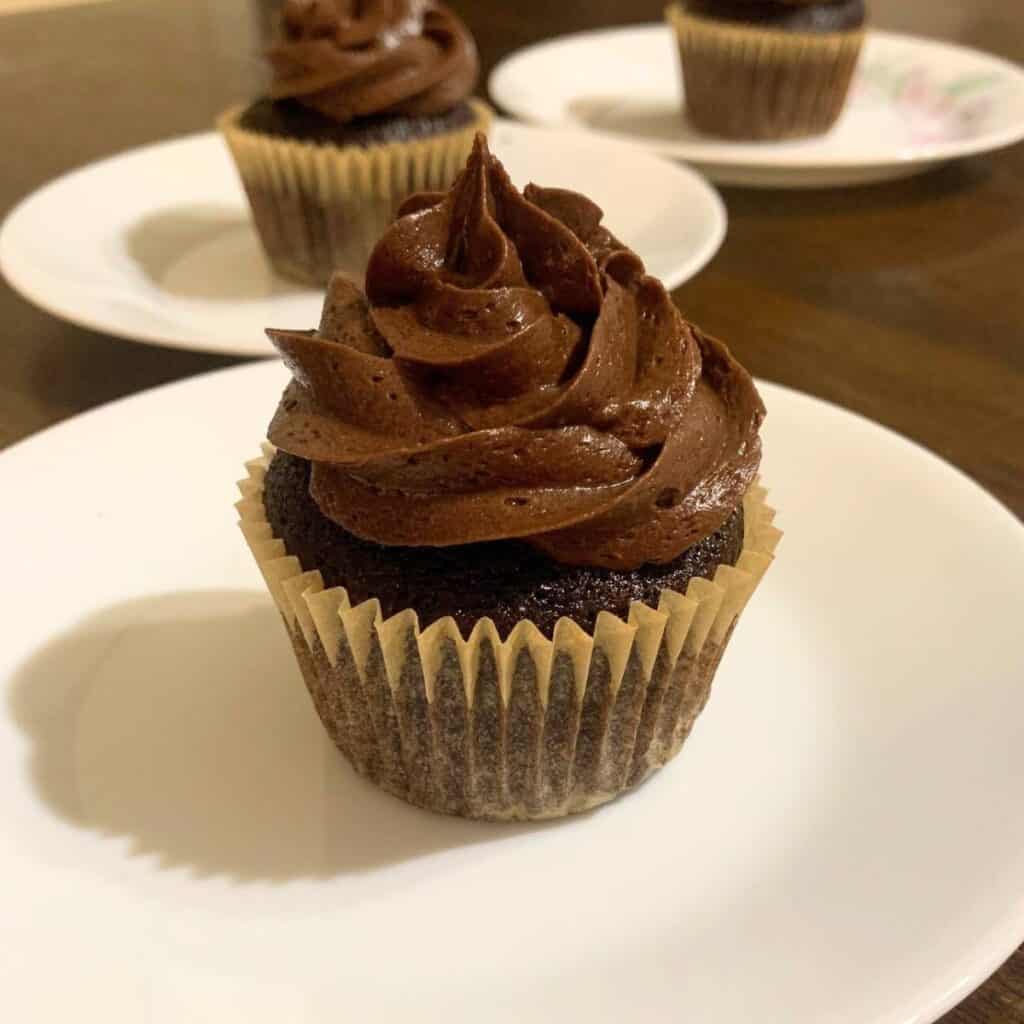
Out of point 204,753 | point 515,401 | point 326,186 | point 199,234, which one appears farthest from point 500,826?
point 199,234

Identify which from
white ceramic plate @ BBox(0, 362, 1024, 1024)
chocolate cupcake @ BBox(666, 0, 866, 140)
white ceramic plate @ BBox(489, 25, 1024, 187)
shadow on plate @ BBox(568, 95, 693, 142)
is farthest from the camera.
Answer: shadow on plate @ BBox(568, 95, 693, 142)

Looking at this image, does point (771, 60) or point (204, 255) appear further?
point (771, 60)

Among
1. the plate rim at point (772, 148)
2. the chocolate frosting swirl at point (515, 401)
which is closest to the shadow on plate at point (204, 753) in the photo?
the chocolate frosting swirl at point (515, 401)

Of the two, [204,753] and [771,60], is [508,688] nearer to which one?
[204,753]

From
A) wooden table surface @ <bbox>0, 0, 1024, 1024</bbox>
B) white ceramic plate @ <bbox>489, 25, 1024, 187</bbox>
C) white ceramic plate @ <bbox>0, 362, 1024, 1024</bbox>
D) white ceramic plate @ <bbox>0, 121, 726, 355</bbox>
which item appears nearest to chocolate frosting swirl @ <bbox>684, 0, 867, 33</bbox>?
white ceramic plate @ <bbox>489, 25, 1024, 187</bbox>

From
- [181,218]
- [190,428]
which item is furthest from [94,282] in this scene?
→ [190,428]

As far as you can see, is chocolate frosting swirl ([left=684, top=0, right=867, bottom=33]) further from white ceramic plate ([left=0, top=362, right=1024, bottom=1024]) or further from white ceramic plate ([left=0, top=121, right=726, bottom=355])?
white ceramic plate ([left=0, top=362, right=1024, bottom=1024])

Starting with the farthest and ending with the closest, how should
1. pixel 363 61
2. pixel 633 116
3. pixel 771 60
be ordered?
pixel 633 116 → pixel 771 60 → pixel 363 61
